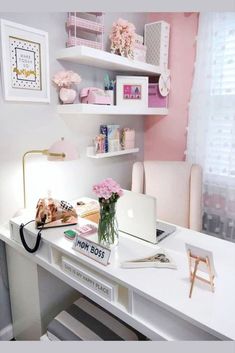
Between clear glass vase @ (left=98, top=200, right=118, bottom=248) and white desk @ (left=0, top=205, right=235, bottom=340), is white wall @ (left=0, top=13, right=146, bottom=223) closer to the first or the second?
white desk @ (left=0, top=205, right=235, bottom=340)

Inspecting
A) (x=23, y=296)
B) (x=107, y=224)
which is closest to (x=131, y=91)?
(x=107, y=224)

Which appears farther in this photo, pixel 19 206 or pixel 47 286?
pixel 19 206

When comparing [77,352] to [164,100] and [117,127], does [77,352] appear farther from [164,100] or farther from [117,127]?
[164,100]

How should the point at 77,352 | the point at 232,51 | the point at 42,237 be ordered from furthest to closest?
the point at 232,51 < the point at 42,237 < the point at 77,352

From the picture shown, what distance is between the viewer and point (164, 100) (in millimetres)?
2283

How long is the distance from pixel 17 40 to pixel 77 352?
5.03ft

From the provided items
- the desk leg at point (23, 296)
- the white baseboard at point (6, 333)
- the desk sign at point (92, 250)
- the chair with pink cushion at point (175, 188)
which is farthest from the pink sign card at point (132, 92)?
the white baseboard at point (6, 333)

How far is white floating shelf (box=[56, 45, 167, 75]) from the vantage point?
162 cm

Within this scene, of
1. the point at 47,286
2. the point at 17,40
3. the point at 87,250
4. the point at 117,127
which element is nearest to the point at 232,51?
the point at 117,127

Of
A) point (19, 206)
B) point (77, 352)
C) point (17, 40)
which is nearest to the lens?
point (77, 352)

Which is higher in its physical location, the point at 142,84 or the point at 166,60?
the point at 166,60

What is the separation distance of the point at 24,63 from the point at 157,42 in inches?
44.4

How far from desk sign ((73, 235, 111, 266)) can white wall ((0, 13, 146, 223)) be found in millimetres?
657

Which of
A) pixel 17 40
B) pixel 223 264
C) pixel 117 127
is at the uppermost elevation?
pixel 17 40
